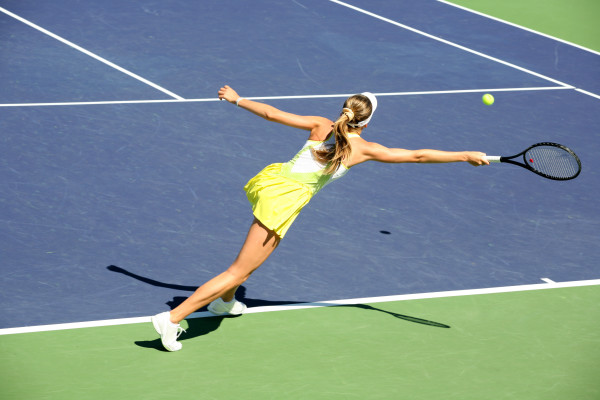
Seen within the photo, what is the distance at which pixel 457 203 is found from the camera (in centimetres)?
1009

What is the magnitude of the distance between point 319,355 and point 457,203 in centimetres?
353

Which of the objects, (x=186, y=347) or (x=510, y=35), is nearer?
(x=186, y=347)

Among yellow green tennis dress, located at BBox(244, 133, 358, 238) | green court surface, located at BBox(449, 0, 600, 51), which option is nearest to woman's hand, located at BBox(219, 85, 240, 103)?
yellow green tennis dress, located at BBox(244, 133, 358, 238)

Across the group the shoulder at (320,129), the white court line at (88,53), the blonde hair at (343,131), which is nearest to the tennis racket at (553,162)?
the blonde hair at (343,131)

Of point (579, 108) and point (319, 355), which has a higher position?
point (579, 108)

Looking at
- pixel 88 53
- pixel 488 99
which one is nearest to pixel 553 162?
pixel 488 99

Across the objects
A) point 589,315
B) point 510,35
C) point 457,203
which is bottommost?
point 589,315

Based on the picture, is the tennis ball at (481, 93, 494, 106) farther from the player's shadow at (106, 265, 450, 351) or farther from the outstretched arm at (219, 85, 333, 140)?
the outstretched arm at (219, 85, 333, 140)

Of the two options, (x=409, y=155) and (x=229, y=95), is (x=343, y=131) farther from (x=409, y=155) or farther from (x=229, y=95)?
(x=229, y=95)

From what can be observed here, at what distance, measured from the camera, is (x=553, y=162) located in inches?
303

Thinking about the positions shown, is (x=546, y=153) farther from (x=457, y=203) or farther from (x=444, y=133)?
(x=444, y=133)

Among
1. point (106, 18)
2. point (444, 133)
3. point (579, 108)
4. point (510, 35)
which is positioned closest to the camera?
point (444, 133)

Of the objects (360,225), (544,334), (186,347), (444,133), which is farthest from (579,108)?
(186,347)

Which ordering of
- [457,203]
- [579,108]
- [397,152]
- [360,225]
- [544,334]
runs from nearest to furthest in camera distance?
1. [397,152]
2. [544,334]
3. [360,225]
4. [457,203]
5. [579,108]
